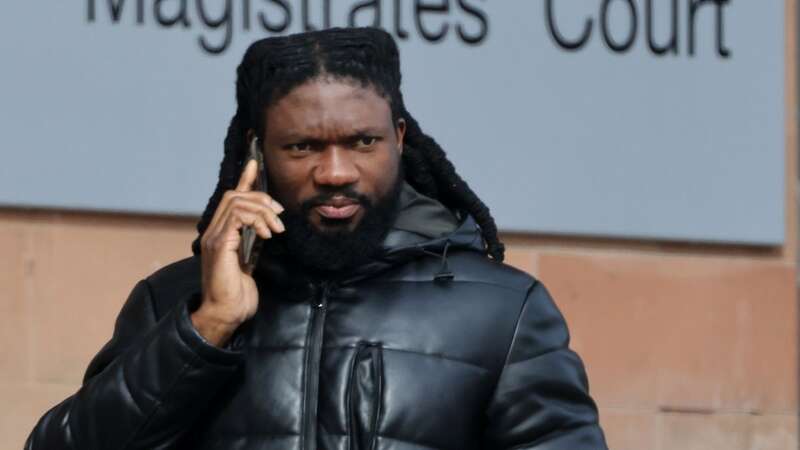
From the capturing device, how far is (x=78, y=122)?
6.73 m

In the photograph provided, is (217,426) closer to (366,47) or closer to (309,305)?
(309,305)

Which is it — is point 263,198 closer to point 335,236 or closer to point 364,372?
point 335,236

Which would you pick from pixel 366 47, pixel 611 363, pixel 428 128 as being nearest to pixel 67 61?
pixel 428 128

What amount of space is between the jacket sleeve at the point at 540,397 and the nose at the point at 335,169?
37 centimetres

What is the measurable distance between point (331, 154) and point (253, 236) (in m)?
0.18

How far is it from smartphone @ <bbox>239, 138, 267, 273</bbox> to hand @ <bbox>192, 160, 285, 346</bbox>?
0.03ft

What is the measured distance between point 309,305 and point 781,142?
3.60 metres

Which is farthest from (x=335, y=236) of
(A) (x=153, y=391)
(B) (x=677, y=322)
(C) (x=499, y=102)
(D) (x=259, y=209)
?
(B) (x=677, y=322)

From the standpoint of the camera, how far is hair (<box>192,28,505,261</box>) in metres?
4.11

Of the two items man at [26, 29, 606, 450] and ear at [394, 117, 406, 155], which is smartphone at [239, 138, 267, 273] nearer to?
man at [26, 29, 606, 450]

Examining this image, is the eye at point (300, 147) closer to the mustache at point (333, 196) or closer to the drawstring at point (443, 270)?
the mustache at point (333, 196)

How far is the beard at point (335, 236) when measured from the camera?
4051 mm

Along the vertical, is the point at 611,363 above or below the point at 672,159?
below

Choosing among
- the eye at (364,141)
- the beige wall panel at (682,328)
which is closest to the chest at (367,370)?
the eye at (364,141)
